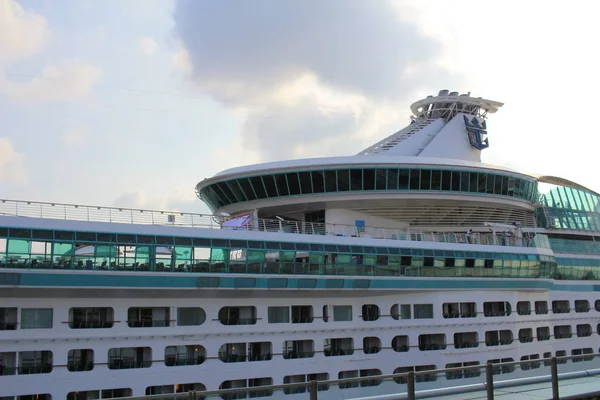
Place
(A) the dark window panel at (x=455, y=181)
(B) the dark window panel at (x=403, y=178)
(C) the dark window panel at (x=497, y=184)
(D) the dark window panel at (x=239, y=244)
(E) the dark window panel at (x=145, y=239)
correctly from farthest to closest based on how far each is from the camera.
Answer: (C) the dark window panel at (x=497, y=184) < (A) the dark window panel at (x=455, y=181) < (B) the dark window panel at (x=403, y=178) < (D) the dark window panel at (x=239, y=244) < (E) the dark window panel at (x=145, y=239)

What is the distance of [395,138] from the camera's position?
3725 centimetres

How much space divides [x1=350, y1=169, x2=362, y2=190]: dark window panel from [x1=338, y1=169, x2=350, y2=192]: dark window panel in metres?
0.17

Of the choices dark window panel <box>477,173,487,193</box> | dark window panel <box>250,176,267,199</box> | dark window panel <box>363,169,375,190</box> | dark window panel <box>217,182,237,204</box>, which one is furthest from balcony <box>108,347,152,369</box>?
dark window panel <box>477,173,487,193</box>

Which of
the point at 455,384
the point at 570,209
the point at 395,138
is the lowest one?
the point at 455,384

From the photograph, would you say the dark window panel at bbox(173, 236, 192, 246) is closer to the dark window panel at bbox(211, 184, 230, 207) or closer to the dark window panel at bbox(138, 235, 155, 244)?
the dark window panel at bbox(138, 235, 155, 244)

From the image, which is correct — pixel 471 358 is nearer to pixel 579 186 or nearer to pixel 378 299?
pixel 378 299

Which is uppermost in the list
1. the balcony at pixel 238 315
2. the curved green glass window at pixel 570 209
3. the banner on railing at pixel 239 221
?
the curved green glass window at pixel 570 209

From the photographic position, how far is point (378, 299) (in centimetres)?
2542

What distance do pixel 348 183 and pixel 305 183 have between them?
72.4 inches

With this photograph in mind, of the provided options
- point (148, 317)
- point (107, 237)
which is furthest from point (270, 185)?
point (107, 237)

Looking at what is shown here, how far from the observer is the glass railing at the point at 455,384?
10297mm

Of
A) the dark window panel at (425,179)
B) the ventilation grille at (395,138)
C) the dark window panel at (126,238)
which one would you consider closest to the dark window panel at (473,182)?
the dark window panel at (425,179)

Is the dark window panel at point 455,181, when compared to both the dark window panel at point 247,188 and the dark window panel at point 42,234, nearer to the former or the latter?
the dark window panel at point 247,188

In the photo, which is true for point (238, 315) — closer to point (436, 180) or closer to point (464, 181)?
point (436, 180)
